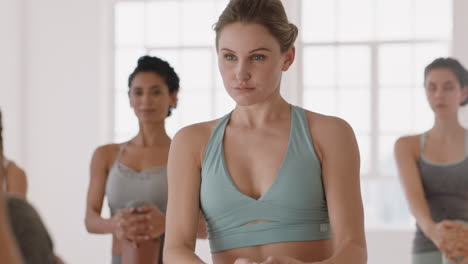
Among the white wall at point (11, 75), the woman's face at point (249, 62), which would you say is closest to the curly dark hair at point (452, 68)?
the woman's face at point (249, 62)

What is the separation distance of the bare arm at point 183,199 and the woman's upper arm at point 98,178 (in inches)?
52.9

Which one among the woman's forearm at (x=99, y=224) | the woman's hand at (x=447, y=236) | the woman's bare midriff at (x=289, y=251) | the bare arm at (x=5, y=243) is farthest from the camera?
the woman's hand at (x=447, y=236)

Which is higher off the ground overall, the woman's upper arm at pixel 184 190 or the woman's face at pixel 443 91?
the woman's face at pixel 443 91

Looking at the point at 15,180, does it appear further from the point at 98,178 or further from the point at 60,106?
the point at 60,106

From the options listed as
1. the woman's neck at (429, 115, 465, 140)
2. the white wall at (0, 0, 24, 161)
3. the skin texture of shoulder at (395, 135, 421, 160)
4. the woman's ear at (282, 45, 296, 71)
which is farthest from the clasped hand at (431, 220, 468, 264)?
the white wall at (0, 0, 24, 161)

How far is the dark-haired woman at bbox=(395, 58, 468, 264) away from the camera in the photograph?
9.49 ft

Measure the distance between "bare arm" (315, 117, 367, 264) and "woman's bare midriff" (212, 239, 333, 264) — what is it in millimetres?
30

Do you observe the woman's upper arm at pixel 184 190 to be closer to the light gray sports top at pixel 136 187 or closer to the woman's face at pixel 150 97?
the light gray sports top at pixel 136 187

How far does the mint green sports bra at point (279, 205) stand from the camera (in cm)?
160

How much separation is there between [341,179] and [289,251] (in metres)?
0.19

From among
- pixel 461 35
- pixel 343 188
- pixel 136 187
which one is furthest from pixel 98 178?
pixel 461 35

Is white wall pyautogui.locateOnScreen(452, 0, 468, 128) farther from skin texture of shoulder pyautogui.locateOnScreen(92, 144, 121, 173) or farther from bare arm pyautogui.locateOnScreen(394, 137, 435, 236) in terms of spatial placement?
skin texture of shoulder pyautogui.locateOnScreen(92, 144, 121, 173)

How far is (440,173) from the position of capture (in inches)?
119

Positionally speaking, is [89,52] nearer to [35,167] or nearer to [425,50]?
[35,167]
